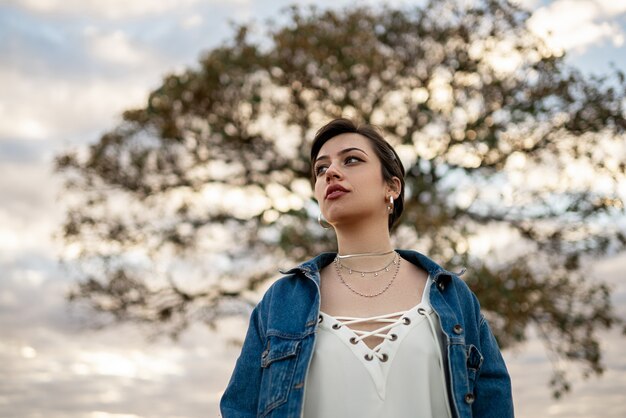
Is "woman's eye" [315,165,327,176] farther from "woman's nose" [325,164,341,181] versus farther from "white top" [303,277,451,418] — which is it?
"white top" [303,277,451,418]

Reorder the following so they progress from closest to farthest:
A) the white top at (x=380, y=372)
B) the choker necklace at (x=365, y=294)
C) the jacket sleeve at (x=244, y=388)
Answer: the white top at (x=380, y=372) < the jacket sleeve at (x=244, y=388) < the choker necklace at (x=365, y=294)

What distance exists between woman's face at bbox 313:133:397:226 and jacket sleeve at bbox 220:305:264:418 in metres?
0.68

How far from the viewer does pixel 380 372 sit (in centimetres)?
279

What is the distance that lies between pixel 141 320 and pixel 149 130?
2997 mm

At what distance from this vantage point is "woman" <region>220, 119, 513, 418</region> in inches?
110

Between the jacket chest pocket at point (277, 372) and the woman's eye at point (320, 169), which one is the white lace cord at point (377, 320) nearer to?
the jacket chest pocket at point (277, 372)

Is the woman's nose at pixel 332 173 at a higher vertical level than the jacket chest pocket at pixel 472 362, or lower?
higher

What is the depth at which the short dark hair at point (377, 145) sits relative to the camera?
3.29m

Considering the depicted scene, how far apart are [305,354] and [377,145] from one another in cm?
103

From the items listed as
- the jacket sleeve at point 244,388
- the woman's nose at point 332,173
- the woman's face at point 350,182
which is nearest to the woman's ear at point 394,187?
the woman's face at point 350,182

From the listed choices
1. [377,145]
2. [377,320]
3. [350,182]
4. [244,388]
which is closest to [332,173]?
[350,182]

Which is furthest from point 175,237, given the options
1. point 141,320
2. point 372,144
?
point 372,144

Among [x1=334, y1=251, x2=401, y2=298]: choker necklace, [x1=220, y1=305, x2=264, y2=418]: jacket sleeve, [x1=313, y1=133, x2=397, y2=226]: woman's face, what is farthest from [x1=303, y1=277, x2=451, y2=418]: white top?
[x1=313, y1=133, x2=397, y2=226]: woman's face

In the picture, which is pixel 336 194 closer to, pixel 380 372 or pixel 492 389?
pixel 380 372
